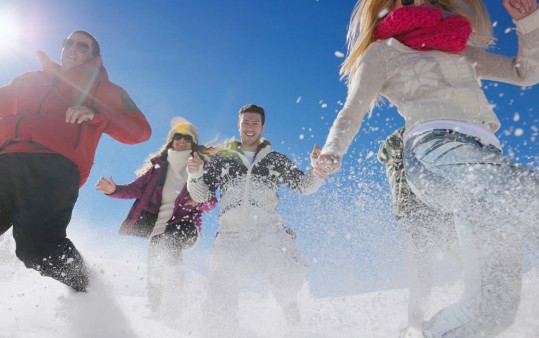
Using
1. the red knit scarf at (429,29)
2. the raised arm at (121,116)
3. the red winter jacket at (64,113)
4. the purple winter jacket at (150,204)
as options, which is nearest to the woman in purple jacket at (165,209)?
the purple winter jacket at (150,204)

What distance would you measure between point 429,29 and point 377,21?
0.46m

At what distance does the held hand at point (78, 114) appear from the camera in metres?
3.72

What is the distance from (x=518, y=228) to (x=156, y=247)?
Answer: 4275 mm

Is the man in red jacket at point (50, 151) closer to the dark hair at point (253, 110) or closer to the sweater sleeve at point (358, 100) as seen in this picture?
the dark hair at point (253, 110)

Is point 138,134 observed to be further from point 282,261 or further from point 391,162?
point 391,162

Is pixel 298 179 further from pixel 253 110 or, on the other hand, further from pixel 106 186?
pixel 106 186

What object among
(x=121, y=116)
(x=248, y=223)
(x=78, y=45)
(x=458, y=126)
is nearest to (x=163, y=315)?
(x=248, y=223)

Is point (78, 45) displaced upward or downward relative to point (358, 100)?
upward

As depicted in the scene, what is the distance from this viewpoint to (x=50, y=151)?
3.67 m

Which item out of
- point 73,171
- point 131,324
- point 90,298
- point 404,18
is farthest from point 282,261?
point 404,18

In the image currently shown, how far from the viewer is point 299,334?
3889mm

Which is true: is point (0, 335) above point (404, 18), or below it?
below

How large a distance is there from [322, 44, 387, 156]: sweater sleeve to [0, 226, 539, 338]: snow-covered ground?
1113mm

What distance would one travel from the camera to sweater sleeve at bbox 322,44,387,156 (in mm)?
2350
